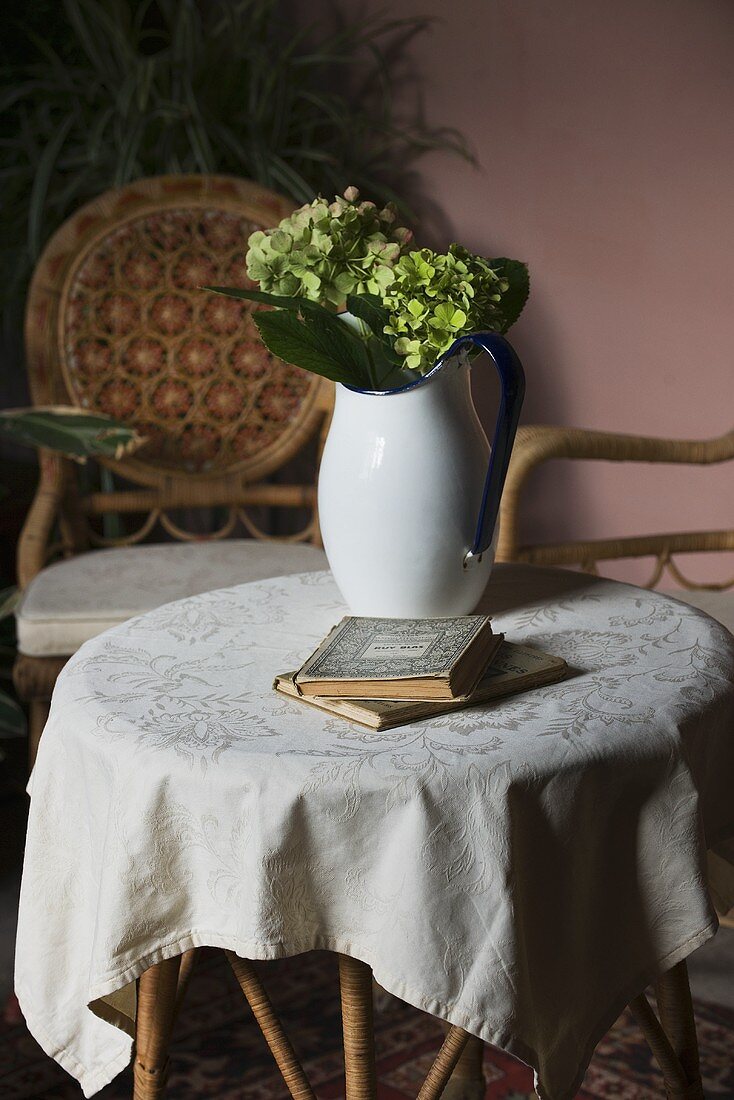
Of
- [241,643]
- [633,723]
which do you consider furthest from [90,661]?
[633,723]

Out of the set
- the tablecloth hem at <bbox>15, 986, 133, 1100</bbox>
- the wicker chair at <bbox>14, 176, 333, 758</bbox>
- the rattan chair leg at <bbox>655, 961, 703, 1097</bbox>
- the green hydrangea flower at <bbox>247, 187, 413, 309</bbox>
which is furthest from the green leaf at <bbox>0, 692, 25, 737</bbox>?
the rattan chair leg at <bbox>655, 961, 703, 1097</bbox>

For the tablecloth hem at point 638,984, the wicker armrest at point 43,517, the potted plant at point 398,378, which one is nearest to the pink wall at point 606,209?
the wicker armrest at point 43,517

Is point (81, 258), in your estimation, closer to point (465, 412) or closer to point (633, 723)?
point (465, 412)

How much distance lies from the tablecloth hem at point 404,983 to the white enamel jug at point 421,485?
0.43 m

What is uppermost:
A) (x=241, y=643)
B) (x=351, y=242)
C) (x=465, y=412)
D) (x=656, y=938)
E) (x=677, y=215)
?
(x=677, y=215)

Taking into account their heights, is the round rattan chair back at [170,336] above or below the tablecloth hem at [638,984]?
above

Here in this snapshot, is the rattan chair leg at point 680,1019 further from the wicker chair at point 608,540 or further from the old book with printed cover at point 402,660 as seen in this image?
the wicker chair at point 608,540

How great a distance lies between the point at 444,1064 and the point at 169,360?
1.78 metres

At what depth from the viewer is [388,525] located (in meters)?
1.22

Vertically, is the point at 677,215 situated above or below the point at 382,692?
above

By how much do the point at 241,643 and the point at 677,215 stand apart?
1689mm

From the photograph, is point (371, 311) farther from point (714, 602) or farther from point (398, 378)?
point (714, 602)

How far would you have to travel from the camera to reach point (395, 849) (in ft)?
3.01

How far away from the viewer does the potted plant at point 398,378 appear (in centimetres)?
119
